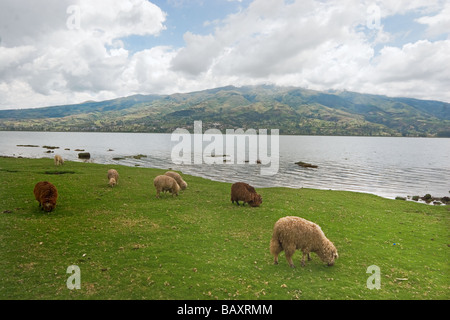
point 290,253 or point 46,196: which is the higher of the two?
point 46,196

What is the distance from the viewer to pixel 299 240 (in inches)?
545

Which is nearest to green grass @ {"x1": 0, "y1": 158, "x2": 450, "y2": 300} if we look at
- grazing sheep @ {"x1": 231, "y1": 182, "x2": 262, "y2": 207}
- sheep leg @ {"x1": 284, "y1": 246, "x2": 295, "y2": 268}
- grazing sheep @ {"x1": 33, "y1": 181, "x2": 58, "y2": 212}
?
sheep leg @ {"x1": 284, "y1": 246, "x2": 295, "y2": 268}

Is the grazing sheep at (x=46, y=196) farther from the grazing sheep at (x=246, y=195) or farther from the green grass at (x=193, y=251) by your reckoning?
the grazing sheep at (x=246, y=195)

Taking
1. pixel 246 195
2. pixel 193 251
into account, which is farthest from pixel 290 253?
pixel 246 195

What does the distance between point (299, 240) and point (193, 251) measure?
271 inches

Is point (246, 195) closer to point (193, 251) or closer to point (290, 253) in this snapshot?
point (193, 251)

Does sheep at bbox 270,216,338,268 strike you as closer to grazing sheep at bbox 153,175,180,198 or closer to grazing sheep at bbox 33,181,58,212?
grazing sheep at bbox 153,175,180,198

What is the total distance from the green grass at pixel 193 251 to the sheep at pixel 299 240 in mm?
895

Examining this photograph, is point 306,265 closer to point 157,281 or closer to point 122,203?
point 157,281

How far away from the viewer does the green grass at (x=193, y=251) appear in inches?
451

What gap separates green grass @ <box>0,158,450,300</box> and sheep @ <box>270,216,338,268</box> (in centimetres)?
89

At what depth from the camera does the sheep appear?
13797mm

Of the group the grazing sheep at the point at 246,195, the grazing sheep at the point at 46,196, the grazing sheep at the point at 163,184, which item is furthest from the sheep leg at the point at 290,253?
the grazing sheep at the point at 46,196

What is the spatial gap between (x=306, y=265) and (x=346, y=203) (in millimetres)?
23848
